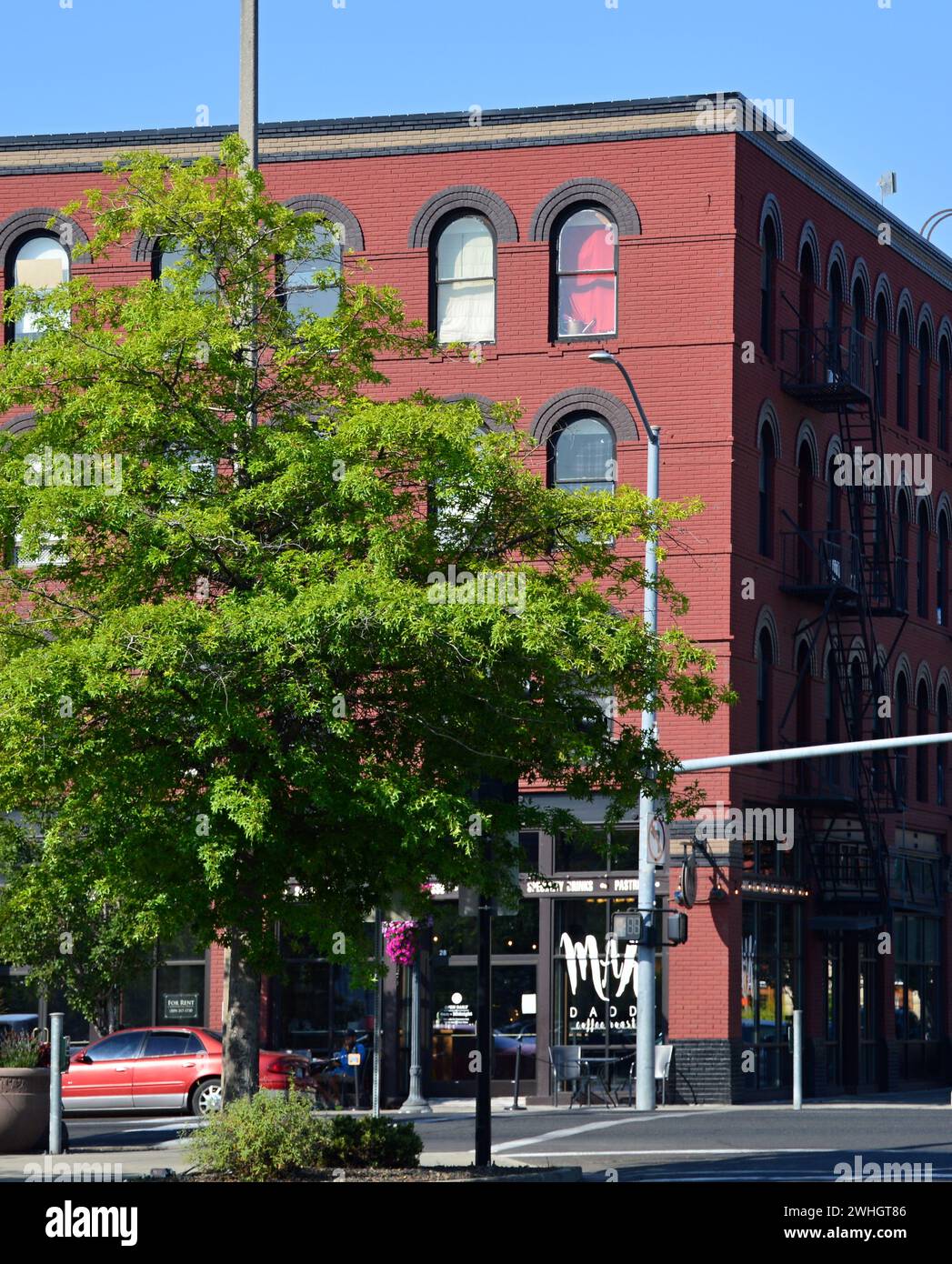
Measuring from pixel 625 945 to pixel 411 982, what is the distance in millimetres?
3415

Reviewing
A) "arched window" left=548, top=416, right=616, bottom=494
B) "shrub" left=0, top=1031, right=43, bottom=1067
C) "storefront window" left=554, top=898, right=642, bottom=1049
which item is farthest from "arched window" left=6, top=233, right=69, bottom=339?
"shrub" left=0, top=1031, right=43, bottom=1067

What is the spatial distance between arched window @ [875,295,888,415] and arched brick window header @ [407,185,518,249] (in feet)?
28.0

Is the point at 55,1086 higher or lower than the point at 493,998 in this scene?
lower

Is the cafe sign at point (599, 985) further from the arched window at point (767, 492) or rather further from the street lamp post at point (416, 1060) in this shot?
the arched window at point (767, 492)

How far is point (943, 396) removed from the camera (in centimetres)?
4353

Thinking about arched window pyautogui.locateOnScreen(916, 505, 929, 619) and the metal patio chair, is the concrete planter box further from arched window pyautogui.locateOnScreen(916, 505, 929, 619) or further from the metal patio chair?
arched window pyautogui.locateOnScreen(916, 505, 929, 619)

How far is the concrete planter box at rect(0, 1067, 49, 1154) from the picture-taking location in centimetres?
2273

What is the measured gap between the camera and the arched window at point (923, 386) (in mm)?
41938

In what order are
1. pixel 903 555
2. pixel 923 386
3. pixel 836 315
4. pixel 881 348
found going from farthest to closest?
pixel 923 386
pixel 903 555
pixel 881 348
pixel 836 315

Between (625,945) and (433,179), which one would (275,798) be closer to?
(625,945)

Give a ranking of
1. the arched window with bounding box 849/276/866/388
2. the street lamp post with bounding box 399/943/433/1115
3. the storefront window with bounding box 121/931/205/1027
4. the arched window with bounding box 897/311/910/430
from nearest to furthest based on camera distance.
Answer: the street lamp post with bounding box 399/943/433/1115, the storefront window with bounding box 121/931/205/1027, the arched window with bounding box 849/276/866/388, the arched window with bounding box 897/311/910/430

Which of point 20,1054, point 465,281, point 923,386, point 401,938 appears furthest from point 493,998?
point 923,386

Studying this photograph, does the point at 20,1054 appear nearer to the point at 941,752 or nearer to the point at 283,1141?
the point at 283,1141

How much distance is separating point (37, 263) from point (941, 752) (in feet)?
65.9
